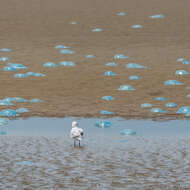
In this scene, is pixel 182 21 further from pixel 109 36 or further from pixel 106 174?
pixel 106 174

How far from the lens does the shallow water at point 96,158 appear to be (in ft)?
46.9

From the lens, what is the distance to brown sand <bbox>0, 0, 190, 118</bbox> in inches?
1475

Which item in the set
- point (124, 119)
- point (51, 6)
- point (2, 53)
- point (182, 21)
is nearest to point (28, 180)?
point (124, 119)

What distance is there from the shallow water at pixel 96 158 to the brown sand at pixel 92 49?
7005 mm

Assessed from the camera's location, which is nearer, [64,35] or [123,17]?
[64,35]

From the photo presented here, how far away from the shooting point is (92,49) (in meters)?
62.2

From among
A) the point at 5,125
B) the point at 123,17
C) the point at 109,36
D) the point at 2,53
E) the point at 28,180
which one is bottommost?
the point at 28,180

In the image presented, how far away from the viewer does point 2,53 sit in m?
59.0

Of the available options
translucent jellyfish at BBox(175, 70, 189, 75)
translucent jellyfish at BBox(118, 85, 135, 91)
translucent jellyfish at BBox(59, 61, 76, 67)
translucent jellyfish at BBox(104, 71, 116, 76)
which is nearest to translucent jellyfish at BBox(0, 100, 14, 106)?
translucent jellyfish at BBox(118, 85, 135, 91)

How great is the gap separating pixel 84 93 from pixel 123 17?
40.1 metres

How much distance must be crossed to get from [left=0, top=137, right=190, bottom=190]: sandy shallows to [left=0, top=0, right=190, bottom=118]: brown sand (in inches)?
413

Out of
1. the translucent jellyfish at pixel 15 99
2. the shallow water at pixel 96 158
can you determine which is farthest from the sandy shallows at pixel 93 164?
the translucent jellyfish at pixel 15 99

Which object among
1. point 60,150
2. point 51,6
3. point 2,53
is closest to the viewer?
point 60,150

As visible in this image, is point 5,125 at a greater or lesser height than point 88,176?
greater
